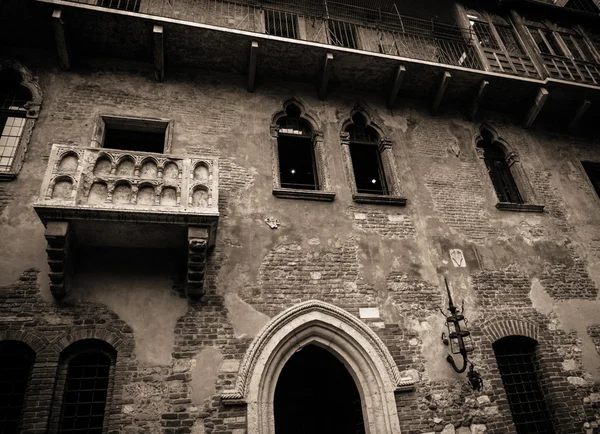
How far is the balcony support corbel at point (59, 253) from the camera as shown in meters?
5.08

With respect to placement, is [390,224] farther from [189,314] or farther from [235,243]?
[189,314]

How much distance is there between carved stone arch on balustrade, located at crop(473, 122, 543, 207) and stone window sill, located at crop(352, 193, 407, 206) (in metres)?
2.67

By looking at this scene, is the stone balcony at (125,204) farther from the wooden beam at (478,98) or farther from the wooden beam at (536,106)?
the wooden beam at (536,106)

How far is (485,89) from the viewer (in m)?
8.99

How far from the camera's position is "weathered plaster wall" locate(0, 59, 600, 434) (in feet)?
18.1

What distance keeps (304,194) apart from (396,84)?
3.49 m

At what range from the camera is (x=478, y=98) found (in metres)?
8.99

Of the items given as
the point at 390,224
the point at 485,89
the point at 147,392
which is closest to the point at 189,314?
the point at 147,392

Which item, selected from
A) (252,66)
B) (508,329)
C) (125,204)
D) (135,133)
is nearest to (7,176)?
(135,133)

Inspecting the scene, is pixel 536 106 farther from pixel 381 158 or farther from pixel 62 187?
pixel 62 187

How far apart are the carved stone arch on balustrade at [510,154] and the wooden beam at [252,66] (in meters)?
5.19

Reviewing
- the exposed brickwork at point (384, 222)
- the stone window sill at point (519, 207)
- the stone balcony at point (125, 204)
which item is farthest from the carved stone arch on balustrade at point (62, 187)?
the stone window sill at point (519, 207)

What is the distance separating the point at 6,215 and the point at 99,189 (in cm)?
175

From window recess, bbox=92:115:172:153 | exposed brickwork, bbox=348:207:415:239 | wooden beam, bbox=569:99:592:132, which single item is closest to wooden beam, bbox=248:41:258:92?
window recess, bbox=92:115:172:153
